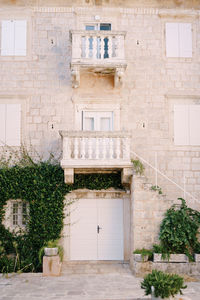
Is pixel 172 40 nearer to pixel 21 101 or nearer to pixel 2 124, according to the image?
pixel 21 101

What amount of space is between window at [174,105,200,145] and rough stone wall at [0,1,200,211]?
199 millimetres

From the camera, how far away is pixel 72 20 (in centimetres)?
1196

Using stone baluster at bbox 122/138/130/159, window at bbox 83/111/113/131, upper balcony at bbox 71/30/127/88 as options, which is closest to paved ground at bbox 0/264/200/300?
stone baluster at bbox 122/138/130/159

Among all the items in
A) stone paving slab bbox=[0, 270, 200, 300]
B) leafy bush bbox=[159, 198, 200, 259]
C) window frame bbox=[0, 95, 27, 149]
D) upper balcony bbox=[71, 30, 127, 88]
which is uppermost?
upper balcony bbox=[71, 30, 127, 88]

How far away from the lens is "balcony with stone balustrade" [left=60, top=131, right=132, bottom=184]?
392 inches

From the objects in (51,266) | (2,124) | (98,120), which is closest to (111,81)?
(98,120)

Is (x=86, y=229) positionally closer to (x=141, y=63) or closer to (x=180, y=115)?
(x=180, y=115)

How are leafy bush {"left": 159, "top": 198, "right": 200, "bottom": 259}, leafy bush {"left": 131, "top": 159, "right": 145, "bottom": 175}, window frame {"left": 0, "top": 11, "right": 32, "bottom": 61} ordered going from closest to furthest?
leafy bush {"left": 159, "top": 198, "right": 200, "bottom": 259} < leafy bush {"left": 131, "top": 159, "right": 145, "bottom": 175} < window frame {"left": 0, "top": 11, "right": 32, "bottom": 61}

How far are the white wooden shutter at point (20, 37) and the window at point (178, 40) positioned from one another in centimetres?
508

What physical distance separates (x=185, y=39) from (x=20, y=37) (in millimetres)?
5862

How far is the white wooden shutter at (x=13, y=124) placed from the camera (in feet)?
37.1

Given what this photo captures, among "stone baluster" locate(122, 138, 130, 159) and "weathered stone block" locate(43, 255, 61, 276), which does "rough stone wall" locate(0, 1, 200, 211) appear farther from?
"weathered stone block" locate(43, 255, 61, 276)

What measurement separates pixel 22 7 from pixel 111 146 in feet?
20.3

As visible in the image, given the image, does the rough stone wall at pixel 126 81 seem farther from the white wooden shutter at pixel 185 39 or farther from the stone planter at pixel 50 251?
the stone planter at pixel 50 251
